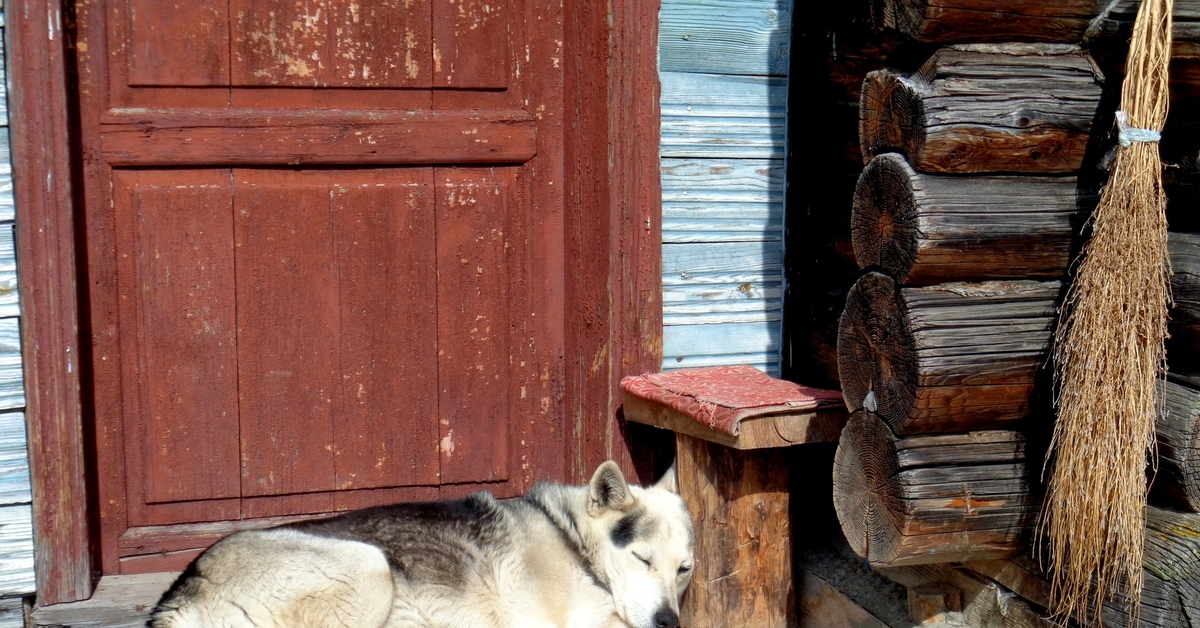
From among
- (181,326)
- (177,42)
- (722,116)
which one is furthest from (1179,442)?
(177,42)

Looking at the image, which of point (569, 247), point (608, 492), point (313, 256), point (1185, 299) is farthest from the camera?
point (569, 247)

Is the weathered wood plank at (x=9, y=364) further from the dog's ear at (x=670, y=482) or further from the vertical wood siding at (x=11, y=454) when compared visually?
the dog's ear at (x=670, y=482)

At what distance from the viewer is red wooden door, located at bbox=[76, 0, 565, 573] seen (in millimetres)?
4113

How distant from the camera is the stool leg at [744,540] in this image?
13.1 ft

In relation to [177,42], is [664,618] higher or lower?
lower

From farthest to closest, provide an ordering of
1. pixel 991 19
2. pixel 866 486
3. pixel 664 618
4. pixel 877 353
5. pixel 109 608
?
pixel 664 618 → pixel 109 608 → pixel 866 486 → pixel 877 353 → pixel 991 19

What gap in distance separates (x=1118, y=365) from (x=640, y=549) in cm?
197

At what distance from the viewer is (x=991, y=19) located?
3.09m

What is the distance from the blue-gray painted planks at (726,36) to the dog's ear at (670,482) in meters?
1.75

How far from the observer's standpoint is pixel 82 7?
399 centimetres

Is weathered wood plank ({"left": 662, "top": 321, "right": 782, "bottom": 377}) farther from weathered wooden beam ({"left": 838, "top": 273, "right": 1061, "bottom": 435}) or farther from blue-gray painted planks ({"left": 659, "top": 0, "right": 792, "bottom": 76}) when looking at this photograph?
weathered wooden beam ({"left": 838, "top": 273, "right": 1061, "bottom": 435})

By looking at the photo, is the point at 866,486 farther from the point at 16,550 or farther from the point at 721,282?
the point at 16,550

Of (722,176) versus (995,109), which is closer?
(995,109)

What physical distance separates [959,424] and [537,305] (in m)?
2.03
